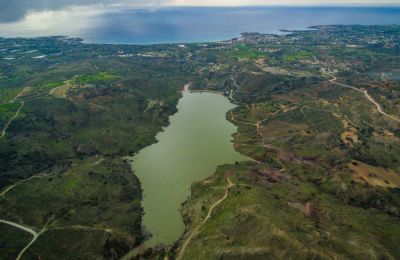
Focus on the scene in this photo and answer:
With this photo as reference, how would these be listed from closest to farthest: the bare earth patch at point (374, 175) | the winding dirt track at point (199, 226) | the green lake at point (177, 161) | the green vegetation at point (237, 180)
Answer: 1. the green vegetation at point (237, 180)
2. the winding dirt track at point (199, 226)
3. the green lake at point (177, 161)
4. the bare earth patch at point (374, 175)

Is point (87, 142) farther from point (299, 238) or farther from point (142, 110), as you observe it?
point (299, 238)

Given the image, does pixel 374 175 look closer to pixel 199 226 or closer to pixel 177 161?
pixel 199 226

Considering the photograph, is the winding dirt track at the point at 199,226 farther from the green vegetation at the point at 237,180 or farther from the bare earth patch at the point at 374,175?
the bare earth patch at the point at 374,175

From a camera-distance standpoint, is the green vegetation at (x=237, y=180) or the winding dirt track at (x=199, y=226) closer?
the green vegetation at (x=237, y=180)

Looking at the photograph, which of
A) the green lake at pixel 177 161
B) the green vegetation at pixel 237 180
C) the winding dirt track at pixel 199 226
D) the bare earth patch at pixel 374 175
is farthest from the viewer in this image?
the bare earth patch at pixel 374 175

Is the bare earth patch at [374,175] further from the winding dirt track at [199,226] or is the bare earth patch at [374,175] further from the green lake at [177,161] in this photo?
the winding dirt track at [199,226]

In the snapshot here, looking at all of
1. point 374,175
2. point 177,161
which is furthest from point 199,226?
point 374,175

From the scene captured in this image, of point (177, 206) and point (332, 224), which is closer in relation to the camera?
point (332, 224)

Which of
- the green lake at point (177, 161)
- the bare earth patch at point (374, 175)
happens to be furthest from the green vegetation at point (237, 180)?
the green lake at point (177, 161)

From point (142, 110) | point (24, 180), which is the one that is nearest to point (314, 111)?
point (142, 110)
